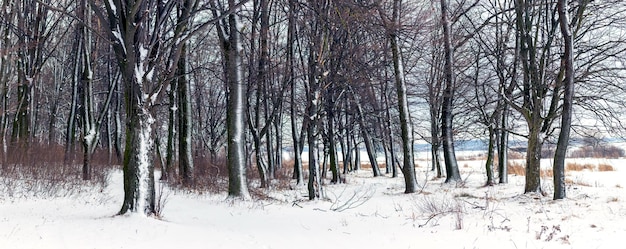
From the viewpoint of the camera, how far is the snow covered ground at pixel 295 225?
16.6 ft

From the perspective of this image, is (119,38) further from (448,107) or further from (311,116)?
(448,107)

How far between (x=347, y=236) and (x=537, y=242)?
8.23ft

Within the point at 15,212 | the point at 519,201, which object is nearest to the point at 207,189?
the point at 15,212

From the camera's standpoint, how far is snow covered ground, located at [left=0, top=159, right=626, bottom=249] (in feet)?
16.6

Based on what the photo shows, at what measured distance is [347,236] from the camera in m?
6.54

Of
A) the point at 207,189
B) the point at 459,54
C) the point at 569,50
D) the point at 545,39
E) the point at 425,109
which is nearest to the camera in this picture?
the point at 569,50

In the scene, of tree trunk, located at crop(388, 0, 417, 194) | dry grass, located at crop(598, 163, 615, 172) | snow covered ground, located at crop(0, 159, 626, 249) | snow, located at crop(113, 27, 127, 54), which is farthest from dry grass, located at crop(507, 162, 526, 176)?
snow, located at crop(113, 27, 127, 54)

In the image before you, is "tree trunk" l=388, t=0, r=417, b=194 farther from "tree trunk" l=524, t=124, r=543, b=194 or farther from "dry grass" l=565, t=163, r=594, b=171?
"dry grass" l=565, t=163, r=594, b=171

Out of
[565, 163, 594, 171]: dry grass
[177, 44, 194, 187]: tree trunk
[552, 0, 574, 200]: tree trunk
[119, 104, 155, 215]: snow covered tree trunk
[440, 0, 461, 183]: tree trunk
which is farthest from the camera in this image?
[565, 163, 594, 171]: dry grass

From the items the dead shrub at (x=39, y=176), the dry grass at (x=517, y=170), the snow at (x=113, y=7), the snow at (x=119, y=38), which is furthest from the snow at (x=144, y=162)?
the dry grass at (x=517, y=170)

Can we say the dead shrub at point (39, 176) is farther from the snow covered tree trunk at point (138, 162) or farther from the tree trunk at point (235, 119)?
the snow covered tree trunk at point (138, 162)

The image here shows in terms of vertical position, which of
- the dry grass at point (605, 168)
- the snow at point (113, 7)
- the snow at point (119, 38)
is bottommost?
the dry grass at point (605, 168)

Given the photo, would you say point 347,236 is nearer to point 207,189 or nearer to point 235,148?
point 235,148

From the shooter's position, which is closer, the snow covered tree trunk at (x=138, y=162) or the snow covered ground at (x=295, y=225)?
the snow covered ground at (x=295, y=225)
